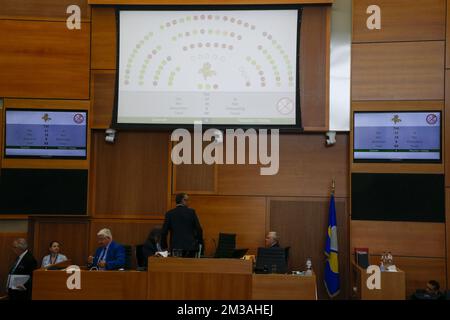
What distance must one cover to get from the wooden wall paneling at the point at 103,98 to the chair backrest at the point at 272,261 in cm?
270

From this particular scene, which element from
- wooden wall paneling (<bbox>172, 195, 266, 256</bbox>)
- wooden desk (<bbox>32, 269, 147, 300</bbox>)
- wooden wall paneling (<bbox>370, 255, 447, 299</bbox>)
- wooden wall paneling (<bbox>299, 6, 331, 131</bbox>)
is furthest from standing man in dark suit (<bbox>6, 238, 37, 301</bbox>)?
wooden wall paneling (<bbox>370, 255, 447, 299</bbox>)

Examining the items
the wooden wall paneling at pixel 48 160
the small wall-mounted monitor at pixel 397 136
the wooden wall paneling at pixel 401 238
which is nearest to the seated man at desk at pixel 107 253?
the wooden wall paneling at pixel 48 160

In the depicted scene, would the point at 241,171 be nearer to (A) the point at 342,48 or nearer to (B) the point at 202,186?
(B) the point at 202,186

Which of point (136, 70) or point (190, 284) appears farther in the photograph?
point (136, 70)

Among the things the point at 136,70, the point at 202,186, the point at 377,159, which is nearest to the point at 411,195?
the point at 377,159

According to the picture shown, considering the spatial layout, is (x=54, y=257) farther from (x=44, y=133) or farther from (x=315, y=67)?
(x=315, y=67)

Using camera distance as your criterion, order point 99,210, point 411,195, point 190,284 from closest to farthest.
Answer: point 190,284, point 411,195, point 99,210

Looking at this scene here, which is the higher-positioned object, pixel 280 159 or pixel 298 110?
pixel 298 110

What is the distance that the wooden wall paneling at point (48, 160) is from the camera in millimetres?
7883

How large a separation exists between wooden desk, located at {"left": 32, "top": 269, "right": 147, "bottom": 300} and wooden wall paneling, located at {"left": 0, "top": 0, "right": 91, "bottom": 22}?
346 centimetres

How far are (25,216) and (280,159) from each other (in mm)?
3283

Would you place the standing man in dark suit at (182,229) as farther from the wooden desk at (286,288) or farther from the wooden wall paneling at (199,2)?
the wooden wall paneling at (199,2)

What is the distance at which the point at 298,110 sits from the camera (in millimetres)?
7703

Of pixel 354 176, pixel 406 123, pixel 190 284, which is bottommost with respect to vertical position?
pixel 190 284
